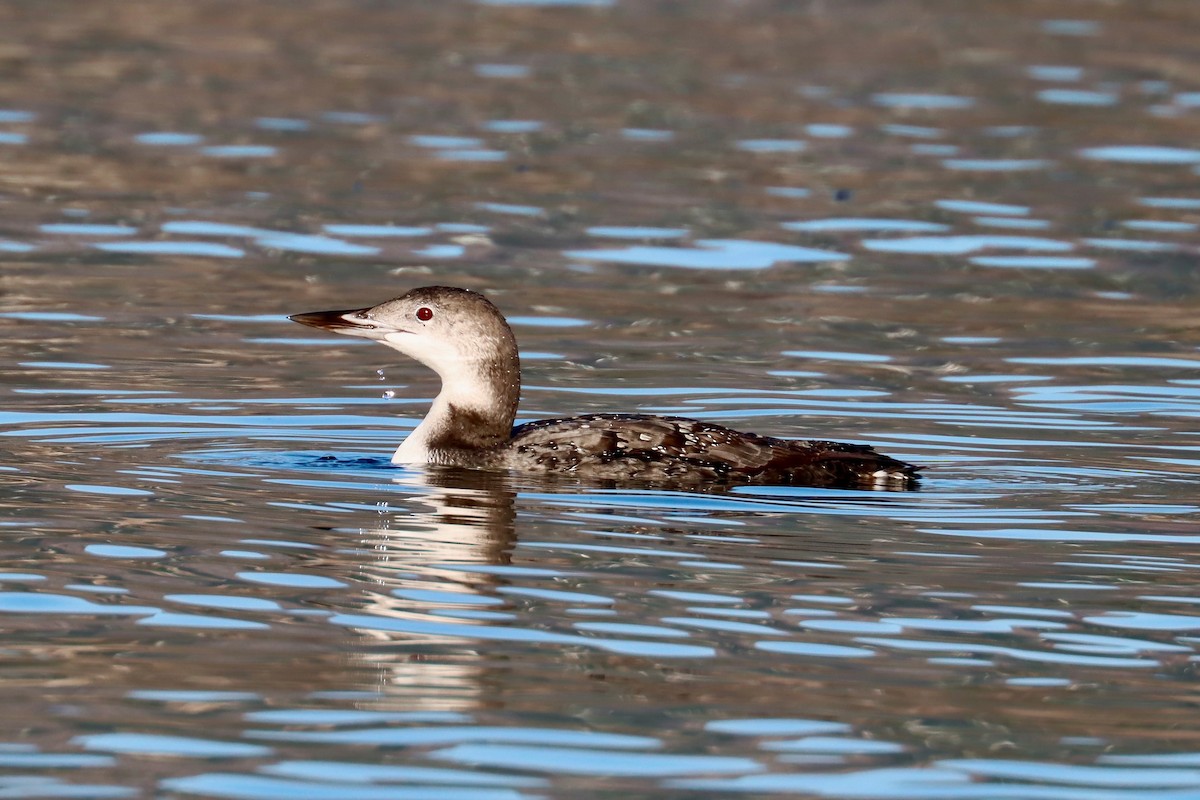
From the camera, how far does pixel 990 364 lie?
1179 centimetres

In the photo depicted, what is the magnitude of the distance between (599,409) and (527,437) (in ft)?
5.07

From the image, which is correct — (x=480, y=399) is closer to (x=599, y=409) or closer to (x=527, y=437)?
(x=527, y=437)

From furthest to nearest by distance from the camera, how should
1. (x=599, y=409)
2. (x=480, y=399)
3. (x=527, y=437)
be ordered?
(x=599, y=409), (x=480, y=399), (x=527, y=437)

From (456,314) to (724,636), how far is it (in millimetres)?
2978

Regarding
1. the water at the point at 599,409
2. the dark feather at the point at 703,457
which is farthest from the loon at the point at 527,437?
the water at the point at 599,409

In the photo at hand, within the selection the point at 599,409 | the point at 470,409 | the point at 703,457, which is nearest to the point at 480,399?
the point at 470,409

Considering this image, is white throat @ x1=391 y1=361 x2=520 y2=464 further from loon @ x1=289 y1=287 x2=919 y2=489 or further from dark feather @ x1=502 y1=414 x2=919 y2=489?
dark feather @ x1=502 y1=414 x2=919 y2=489

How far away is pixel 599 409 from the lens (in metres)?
10.6

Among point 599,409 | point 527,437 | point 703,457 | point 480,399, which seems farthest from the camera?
point 599,409

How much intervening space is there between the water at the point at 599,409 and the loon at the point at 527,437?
148 mm

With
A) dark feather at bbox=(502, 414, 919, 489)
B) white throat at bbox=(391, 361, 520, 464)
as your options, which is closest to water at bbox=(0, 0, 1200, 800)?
dark feather at bbox=(502, 414, 919, 489)

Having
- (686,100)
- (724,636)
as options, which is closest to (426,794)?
(724,636)

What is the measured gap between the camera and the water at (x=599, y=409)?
572 cm

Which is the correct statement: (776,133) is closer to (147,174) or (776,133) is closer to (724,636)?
(147,174)
